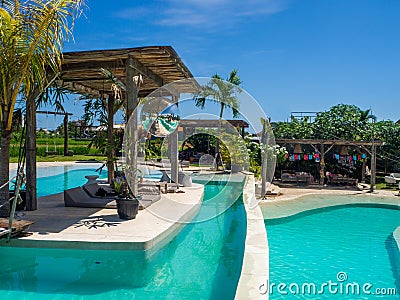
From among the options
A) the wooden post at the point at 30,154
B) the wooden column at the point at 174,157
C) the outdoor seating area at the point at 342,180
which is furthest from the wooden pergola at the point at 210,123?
the wooden post at the point at 30,154

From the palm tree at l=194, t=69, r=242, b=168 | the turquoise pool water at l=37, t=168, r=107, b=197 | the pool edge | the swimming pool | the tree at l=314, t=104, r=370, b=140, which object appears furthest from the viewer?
the palm tree at l=194, t=69, r=242, b=168

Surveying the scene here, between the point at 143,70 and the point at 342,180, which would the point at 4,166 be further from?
the point at 342,180

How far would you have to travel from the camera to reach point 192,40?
14.5 meters

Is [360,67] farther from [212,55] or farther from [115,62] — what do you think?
[115,62]

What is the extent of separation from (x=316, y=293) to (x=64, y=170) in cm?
1887

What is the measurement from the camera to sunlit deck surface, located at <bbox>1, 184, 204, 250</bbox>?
6.02 meters

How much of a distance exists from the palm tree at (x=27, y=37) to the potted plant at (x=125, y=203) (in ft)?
6.91

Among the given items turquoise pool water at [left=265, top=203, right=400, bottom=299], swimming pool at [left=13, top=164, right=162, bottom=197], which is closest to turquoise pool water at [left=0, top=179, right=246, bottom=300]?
turquoise pool water at [left=265, top=203, right=400, bottom=299]

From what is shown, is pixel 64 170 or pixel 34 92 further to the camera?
pixel 64 170

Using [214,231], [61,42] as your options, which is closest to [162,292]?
[214,231]

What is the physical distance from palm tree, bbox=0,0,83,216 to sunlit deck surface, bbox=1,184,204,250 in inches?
41.8

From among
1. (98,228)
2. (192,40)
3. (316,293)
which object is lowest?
(316,293)

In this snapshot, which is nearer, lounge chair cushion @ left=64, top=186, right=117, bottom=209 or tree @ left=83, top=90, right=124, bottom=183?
lounge chair cushion @ left=64, top=186, right=117, bottom=209

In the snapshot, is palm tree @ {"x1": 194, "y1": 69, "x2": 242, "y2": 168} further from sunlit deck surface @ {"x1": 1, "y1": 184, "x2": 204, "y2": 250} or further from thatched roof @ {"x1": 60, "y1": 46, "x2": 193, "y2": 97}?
sunlit deck surface @ {"x1": 1, "y1": 184, "x2": 204, "y2": 250}
